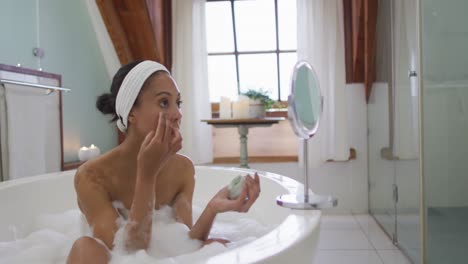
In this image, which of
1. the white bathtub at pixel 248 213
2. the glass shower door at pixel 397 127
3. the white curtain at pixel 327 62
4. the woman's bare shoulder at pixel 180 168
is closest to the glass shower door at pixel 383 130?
the glass shower door at pixel 397 127

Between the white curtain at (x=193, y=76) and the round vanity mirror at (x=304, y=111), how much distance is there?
88.7 inches

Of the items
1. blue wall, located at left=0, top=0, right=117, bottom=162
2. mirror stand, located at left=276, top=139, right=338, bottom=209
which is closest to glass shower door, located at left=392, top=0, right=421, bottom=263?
mirror stand, located at left=276, top=139, right=338, bottom=209

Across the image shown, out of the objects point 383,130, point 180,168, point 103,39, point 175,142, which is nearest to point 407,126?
point 383,130

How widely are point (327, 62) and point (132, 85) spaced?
253 cm

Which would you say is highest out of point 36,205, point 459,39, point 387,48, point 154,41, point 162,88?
point 154,41

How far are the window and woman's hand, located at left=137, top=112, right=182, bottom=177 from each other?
9.95 feet

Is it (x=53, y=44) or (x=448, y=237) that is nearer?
(x=448, y=237)

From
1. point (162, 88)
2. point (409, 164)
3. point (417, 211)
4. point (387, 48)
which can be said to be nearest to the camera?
point (162, 88)

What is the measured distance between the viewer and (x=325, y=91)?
326cm

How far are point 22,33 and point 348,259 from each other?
7.45 ft

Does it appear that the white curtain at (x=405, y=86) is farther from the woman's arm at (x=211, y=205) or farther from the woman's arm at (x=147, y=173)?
the woman's arm at (x=147, y=173)

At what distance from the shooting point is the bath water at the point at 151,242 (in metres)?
0.99

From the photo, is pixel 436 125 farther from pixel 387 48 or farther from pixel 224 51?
pixel 224 51

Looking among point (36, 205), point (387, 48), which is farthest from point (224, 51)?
point (36, 205)
